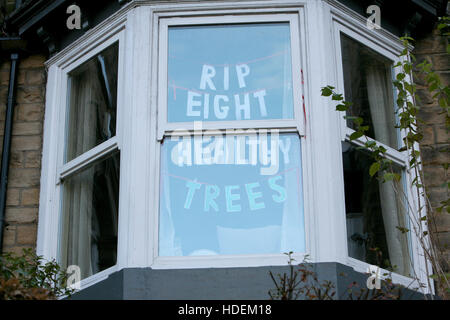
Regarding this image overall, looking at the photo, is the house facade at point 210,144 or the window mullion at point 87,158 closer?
the house facade at point 210,144

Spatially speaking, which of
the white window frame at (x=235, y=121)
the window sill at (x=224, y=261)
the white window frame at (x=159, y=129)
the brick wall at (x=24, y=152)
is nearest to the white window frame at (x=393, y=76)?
the white window frame at (x=159, y=129)

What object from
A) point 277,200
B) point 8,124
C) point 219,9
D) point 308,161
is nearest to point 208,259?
point 277,200

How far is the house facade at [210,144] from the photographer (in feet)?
16.9

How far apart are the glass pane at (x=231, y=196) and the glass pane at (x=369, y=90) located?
82 centimetres

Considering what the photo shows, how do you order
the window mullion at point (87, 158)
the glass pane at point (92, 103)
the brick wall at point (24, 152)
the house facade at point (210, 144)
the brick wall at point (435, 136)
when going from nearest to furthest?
1. the house facade at point (210, 144)
2. the window mullion at point (87, 158)
3. the glass pane at point (92, 103)
4. the brick wall at point (435, 136)
5. the brick wall at point (24, 152)

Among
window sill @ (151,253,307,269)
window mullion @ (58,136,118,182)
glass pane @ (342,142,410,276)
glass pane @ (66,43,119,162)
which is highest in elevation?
glass pane @ (66,43,119,162)

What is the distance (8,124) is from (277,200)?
2.45 m

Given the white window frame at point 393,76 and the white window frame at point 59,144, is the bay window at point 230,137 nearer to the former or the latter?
the white window frame at point 393,76

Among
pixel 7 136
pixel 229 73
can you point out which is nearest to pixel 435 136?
pixel 229 73

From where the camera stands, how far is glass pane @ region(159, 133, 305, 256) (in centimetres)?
519

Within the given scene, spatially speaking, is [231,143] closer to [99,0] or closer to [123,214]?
[123,214]

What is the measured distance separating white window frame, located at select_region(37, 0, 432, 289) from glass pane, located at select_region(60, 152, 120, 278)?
0.08m

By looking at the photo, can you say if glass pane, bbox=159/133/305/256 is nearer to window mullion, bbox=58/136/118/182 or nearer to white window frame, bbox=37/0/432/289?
white window frame, bbox=37/0/432/289

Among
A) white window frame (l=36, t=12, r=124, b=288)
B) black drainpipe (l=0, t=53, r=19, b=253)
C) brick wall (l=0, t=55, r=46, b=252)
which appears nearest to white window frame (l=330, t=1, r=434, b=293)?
white window frame (l=36, t=12, r=124, b=288)
